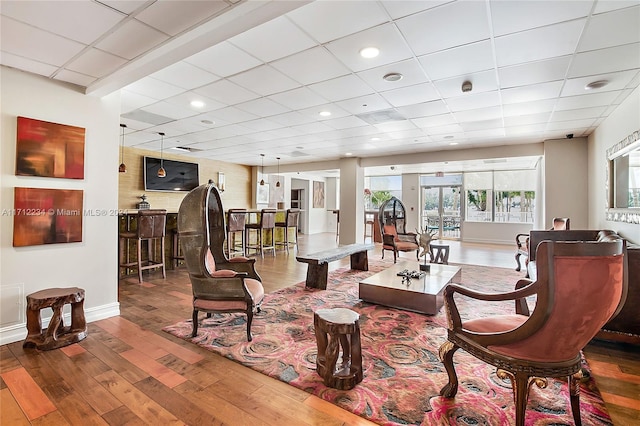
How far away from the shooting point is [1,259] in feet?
9.12

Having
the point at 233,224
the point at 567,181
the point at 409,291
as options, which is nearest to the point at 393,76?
the point at 409,291

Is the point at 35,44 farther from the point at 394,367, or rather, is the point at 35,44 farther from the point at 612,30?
the point at 612,30

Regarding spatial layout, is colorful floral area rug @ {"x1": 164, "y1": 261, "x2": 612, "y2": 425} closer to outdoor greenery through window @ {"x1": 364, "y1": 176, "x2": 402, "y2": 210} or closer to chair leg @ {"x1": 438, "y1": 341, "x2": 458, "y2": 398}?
chair leg @ {"x1": 438, "y1": 341, "x2": 458, "y2": 398}

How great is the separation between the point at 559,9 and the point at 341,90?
218 centimetres

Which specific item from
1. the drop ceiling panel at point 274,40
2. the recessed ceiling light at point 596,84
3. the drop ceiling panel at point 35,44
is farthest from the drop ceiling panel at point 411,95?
the drop ceiling panel at point 35,44

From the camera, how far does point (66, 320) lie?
3.15 meters

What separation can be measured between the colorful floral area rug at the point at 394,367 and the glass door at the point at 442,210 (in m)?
8.33

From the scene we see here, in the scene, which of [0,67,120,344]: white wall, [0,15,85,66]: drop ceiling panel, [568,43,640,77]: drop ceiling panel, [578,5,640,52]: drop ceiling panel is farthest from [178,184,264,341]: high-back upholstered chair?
[568,43,640,77]: drop ceiling panel

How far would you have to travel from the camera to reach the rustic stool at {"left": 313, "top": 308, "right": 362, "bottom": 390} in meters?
2.07

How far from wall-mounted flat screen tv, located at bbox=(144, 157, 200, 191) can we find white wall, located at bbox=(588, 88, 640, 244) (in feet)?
31.1

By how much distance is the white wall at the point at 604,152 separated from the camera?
3.68 metres

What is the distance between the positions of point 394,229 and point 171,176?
6431mm

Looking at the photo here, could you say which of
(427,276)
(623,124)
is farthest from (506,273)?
(623,124)

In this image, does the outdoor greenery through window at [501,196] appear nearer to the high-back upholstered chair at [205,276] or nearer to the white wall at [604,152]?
the white wall at [604,152]
